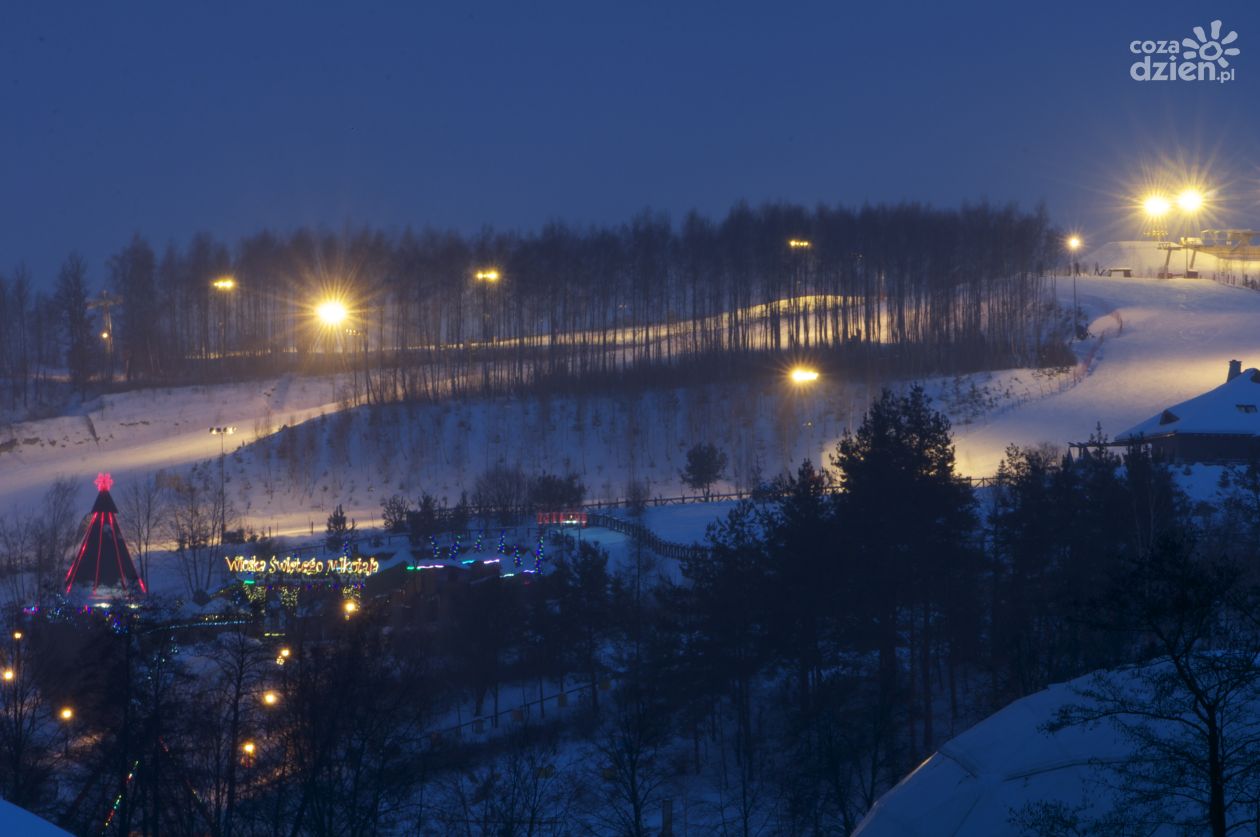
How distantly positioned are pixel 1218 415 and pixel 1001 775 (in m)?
34.7

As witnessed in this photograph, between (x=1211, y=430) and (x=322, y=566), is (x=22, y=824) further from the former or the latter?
(x=1211, y=430)

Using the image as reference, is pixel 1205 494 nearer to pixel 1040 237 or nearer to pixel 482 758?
pixel 482 758

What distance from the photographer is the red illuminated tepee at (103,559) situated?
133ft

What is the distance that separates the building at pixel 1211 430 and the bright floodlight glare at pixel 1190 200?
46288 mm

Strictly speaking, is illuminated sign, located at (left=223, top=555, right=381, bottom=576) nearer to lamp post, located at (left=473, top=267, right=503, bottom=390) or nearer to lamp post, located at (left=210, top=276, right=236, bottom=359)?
lamp post, located at (left=473, top=267, right=503, bottom=390)

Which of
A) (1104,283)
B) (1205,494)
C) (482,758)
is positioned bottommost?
(482,758)

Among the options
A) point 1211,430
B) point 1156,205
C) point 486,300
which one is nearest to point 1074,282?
point 1156,205

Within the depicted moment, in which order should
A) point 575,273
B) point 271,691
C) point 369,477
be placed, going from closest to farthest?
point 271,691 < point 369,477 < point 575,273

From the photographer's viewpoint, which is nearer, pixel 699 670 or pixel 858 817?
pixel 858 817

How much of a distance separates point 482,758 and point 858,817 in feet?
25.9

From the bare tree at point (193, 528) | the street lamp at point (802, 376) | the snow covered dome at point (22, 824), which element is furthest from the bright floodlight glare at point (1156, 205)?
the snow covered dome at point (22, 824)

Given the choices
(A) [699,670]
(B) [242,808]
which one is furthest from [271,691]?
(A) [699,670]

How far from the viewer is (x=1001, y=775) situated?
1517 centimetres

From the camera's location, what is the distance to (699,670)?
2852 cm
